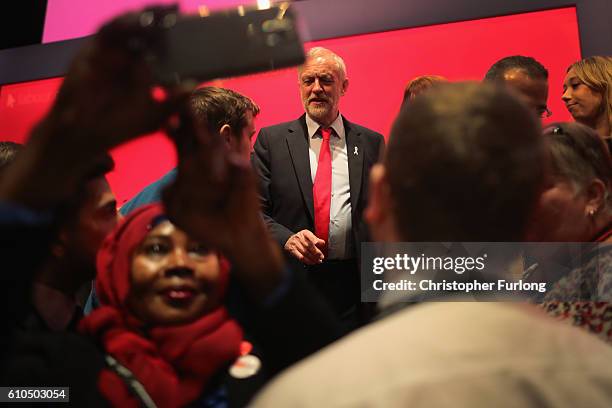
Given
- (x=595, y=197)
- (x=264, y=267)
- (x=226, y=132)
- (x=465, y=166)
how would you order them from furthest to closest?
(x=226, y=132) → (x=595, y=197) → (x=264, y=267) → (x=465, y=166)

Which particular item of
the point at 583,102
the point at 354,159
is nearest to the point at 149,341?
the point at 354,159

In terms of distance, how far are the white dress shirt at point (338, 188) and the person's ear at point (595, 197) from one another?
1.41 metres

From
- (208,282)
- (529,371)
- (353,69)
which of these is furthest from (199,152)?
(353,69)

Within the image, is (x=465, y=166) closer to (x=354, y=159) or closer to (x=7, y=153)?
(x=7, y=153)

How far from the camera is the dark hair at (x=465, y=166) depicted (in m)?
0.88

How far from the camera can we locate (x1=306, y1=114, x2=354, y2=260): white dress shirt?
3041 mm

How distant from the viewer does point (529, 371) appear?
77 centimetres

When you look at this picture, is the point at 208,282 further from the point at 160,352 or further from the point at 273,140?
the point at 273,140

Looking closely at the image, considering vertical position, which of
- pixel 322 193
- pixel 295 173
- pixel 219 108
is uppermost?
pixel 219 108

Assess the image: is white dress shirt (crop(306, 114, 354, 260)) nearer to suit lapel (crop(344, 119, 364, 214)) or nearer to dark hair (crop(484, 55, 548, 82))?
suit lapel (crop(344, 119, 364, 214))

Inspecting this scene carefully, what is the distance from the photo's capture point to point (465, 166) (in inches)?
34.3

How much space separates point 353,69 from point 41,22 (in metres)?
2.48

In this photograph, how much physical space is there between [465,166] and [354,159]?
7.72ft

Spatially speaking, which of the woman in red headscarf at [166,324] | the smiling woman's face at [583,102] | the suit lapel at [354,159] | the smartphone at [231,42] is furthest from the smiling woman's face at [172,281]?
the smiling woman's face at [583,102]
